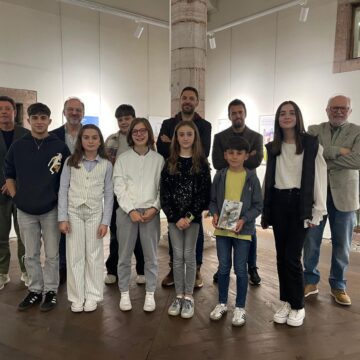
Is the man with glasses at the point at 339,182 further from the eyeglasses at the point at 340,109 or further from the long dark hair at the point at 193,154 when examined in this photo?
the long dark hair at the point at 193,154

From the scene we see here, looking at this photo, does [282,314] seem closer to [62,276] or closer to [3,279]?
[62,276]

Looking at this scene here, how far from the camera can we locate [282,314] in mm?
3020

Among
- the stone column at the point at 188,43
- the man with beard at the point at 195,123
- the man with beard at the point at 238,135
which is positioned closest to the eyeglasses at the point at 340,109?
the man with beard at the point at 238,135

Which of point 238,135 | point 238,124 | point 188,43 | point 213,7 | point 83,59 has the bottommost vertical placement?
point 238,135

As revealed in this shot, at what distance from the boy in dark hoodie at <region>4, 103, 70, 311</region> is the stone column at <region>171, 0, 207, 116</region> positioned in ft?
7.24

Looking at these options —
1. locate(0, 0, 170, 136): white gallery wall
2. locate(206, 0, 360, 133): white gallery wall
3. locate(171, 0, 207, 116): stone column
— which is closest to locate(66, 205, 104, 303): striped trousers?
locate(171, 0, 207, 116): stone column

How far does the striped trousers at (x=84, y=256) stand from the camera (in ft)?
10.1

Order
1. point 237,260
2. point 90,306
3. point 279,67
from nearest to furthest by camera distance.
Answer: point 237,260
point 90,306
point 279,67

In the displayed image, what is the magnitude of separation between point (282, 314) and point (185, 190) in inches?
52.1

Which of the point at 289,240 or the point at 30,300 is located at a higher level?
the point at 289,240

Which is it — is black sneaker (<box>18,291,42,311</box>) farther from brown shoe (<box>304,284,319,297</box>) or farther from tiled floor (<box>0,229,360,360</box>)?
brown shoe (<box>304,284,319,297</box>)

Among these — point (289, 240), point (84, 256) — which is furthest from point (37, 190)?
point (289, 240)

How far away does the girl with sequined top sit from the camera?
2.99 m

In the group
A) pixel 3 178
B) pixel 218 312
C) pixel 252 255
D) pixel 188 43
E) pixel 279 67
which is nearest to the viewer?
pixel 218 312
